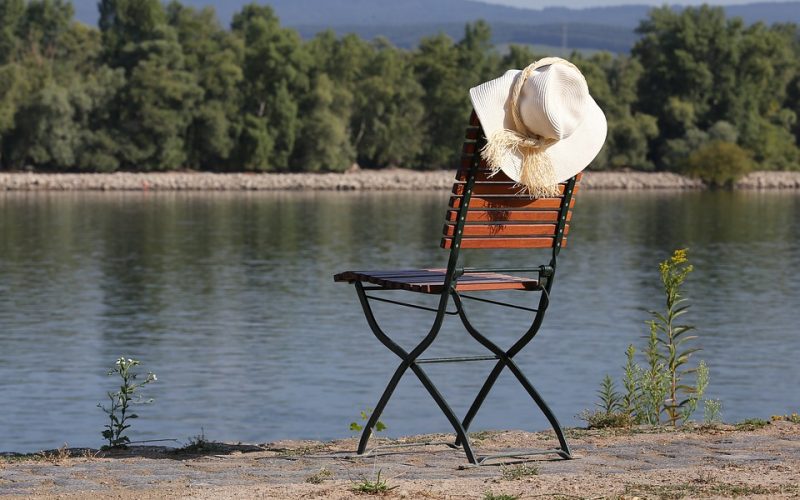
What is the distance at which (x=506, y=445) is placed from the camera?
7.47 m

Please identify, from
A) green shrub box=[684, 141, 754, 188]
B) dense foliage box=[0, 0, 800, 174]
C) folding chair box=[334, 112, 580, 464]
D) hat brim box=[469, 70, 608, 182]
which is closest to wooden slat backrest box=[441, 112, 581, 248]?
folding chair box=[334, 112, 580, 464]

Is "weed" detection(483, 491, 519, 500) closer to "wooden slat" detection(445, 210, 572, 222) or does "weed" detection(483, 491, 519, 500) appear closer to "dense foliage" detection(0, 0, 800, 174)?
"wooden slat" detection(445, 210, 572, 222)

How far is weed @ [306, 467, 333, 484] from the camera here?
20.4ft

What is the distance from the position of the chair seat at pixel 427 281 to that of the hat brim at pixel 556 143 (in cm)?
53

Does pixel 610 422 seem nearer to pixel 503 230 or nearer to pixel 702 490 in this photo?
pixel 503 230

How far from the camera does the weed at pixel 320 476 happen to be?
620 cm

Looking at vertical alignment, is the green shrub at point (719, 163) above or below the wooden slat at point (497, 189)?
above

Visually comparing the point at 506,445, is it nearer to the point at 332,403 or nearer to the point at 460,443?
the point at 460,443

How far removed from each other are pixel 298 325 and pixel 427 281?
48.1 feet

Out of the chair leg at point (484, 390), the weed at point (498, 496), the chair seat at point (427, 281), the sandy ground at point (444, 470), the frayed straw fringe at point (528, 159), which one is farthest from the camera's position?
the chair leg at point (484, 390)

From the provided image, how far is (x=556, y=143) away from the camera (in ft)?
22.5

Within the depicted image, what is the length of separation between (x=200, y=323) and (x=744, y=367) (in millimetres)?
8270

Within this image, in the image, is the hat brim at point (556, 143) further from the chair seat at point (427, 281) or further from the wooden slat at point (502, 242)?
the chair seat at point (427, 281)

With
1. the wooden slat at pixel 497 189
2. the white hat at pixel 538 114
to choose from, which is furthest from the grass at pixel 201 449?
the white hat at pixel 538 114
